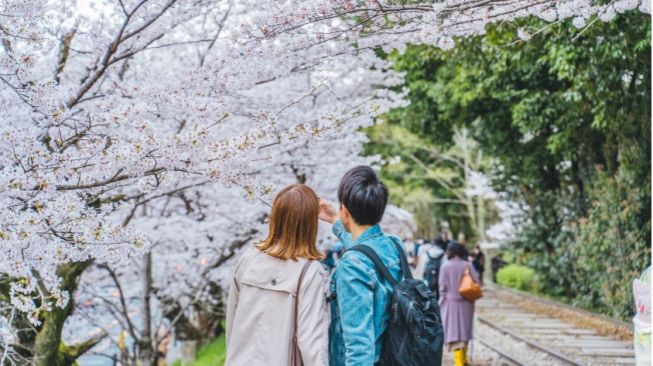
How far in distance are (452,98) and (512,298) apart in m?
6.28

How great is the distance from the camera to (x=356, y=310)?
260cm

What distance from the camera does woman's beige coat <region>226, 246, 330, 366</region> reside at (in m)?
2.59

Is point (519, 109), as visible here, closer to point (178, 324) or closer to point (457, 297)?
point (457, 297)

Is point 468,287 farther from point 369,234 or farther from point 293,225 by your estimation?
point 293,225

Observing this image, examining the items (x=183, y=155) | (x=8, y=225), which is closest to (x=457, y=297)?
(x=183, y=155)

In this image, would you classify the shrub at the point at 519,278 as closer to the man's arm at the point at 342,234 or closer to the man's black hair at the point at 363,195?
the man's arm at the point at 342,234

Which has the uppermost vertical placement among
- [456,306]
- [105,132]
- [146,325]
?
[105,132]

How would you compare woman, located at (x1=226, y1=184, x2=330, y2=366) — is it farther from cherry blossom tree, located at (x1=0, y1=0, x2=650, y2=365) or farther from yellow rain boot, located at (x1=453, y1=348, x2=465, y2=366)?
yellow rain boot, located at (x1=453, y1=348, x2=465, y2=366)

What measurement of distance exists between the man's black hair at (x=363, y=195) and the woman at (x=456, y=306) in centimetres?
509

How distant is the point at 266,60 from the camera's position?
14.9 feet

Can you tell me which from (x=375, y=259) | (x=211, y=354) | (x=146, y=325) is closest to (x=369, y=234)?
(x=375, y=259)

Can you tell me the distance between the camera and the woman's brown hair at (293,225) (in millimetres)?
2648

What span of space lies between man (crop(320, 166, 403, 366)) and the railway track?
651 centimetres

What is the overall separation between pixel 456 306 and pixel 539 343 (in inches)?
123
